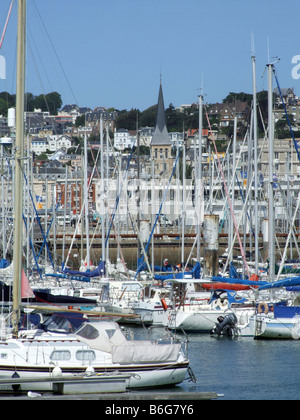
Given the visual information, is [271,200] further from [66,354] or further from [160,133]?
[160,133]

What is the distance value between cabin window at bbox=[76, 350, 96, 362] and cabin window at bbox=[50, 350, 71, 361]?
0.24 metres

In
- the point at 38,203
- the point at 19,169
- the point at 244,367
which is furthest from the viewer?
the point at 38,203

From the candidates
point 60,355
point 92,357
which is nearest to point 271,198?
point 92,357

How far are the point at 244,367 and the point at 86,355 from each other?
266 inches

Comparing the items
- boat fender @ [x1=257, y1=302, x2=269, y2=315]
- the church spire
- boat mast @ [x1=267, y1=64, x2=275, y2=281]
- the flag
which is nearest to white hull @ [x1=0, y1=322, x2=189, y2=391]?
boat fender @ [x1=257, y1=302, x2=269, y2=315]

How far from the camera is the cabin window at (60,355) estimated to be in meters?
19.9

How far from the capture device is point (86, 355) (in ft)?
66.0

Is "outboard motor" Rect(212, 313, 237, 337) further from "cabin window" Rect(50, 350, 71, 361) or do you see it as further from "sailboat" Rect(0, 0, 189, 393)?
"cabin window" Rect(50, 350, 71, 361)

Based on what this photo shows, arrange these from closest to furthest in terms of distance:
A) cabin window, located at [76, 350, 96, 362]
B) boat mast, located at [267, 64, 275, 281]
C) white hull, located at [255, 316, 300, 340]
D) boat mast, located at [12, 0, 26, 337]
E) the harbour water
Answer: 1. cabin window, located at [76, 350, 96, 362]
2. boat mast, located at [12, 0, 26, 337]
3. the harbour water
4. white hull, located at [255, 316, 300, 340]
5. boat mast, located at [267, 64, 275, 281]

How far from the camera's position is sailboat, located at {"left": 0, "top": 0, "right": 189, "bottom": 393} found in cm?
1966

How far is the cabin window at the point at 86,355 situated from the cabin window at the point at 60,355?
238mm
